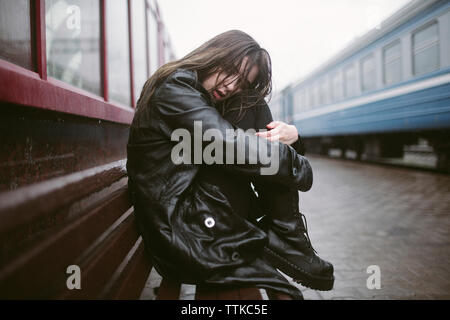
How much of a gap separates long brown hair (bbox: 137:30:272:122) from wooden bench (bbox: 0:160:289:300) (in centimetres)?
49

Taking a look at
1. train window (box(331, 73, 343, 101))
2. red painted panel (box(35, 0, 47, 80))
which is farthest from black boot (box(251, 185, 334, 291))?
train window (box(331, 73, 343, 101))

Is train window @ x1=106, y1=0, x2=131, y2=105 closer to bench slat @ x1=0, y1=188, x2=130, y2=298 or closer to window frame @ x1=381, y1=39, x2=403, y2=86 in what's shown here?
bench slat @ x1=0, y1=188, x2=130, y2=298

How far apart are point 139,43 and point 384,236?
3606mm

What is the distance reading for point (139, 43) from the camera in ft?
13.8

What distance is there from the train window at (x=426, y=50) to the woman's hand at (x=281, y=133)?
21.9 feet

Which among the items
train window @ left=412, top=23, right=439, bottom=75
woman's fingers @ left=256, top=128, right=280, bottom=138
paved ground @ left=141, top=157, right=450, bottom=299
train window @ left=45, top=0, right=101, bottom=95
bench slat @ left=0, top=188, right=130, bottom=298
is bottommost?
paved ground @ left=141, top=157, right=450, bottom=299

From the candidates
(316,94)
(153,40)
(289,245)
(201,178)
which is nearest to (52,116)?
(201,178)

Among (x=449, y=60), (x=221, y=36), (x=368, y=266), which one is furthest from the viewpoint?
(x=449, y=60)

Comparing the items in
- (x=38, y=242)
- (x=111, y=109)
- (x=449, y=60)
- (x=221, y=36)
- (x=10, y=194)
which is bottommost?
(x=38, y=242)

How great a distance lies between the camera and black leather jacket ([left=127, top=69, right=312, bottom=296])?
1.34 meters
